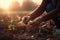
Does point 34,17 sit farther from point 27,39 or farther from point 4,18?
point 4,18

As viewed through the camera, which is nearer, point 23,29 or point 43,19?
point 43,19

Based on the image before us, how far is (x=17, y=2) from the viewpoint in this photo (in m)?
6.91

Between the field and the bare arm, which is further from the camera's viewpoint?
the bare arm

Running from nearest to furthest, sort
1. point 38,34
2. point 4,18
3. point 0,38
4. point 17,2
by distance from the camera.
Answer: point 0,38 → point 38,34 → point 4,18 → point 17,2

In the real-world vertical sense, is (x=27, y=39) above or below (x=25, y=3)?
below

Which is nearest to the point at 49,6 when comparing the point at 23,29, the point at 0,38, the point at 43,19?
the point at 43,19

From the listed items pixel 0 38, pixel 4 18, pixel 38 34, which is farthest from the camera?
pixel 4 18

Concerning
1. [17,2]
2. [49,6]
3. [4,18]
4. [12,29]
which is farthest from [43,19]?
[17,2]

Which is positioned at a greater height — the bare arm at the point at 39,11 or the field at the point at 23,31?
the bare arm at the point at 39,11

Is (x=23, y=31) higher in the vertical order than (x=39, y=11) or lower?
lower

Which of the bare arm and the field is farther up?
the bare arm

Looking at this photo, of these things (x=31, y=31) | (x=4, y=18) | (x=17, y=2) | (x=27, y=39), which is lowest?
(x=27, y=39)

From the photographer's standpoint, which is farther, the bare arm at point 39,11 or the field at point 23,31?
the bare arm at point 39,11

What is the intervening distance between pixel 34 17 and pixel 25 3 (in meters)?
2.22
